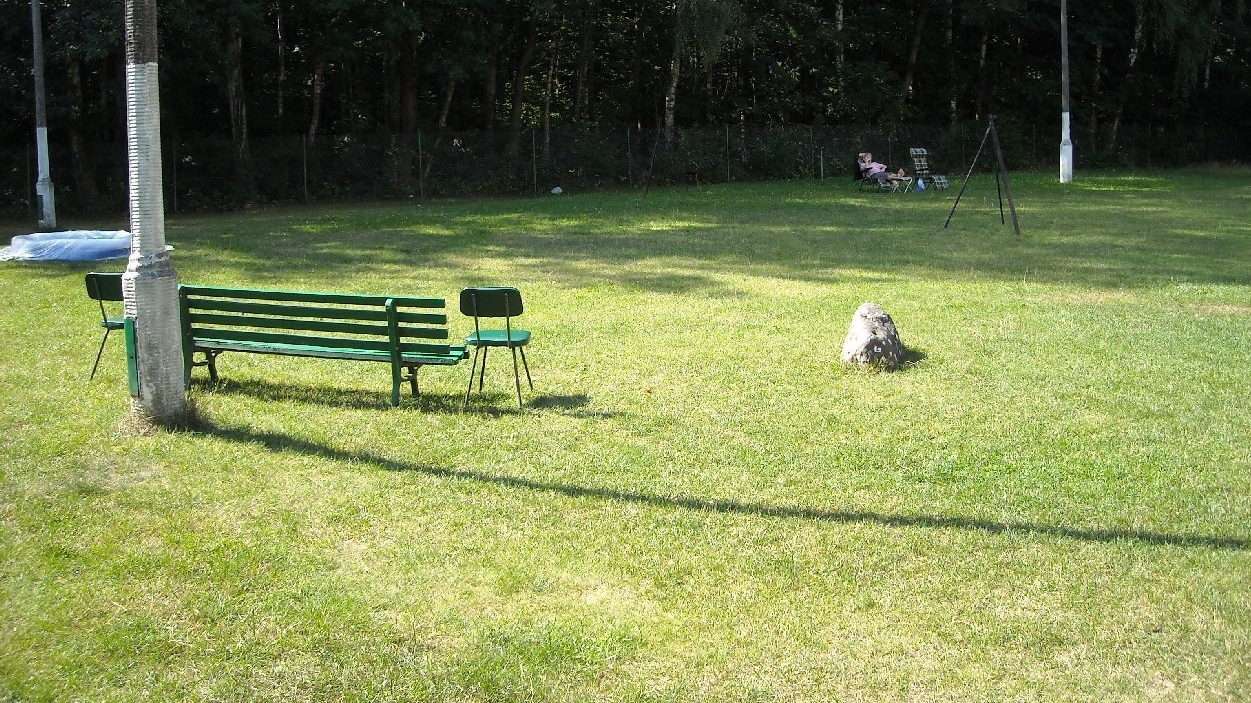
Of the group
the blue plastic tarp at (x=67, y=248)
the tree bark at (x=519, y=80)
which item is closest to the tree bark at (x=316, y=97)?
the tree bark at (x=519, y=80)

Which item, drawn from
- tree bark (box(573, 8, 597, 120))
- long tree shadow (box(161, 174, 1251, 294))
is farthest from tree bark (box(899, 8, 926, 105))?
long tree shadow (box(161, 174, 1251, 294))

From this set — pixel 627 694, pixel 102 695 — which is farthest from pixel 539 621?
pixel 102 695

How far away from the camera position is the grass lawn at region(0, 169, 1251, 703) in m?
4.66

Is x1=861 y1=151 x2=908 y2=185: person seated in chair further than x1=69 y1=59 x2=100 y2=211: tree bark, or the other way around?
x1=861 y1=151 x2=908 y2=185: person seated in chair

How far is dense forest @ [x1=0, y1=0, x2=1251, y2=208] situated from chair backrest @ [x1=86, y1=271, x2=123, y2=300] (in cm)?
1719

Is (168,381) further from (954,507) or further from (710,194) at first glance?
(710,194)

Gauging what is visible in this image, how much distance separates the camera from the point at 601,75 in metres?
39.7

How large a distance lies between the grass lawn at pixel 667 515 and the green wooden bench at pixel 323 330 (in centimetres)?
37

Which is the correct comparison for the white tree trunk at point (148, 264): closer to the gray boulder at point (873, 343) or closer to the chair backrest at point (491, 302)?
the chair backrest at point (491, 302)

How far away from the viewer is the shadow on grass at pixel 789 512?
5919 mm

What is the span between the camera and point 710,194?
3000cm

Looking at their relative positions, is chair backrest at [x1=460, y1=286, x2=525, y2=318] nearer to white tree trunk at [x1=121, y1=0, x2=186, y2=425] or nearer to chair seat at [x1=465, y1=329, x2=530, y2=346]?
chair seat at [x1=465, y1=329, x2=530, y2=346]

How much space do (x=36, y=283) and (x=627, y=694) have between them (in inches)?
540

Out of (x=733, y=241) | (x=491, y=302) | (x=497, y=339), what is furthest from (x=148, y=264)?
(x=733, y=241)
